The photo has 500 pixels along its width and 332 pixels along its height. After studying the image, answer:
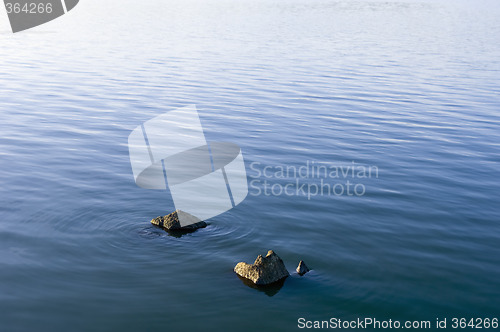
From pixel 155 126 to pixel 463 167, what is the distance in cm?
1155

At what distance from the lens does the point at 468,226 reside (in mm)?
14195

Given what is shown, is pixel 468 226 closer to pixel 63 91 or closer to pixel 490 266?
pixel 490 266

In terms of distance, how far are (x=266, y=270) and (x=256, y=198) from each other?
5029 mm


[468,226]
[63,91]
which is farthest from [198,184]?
[63,91]

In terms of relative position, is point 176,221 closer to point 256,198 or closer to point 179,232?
point 179,232

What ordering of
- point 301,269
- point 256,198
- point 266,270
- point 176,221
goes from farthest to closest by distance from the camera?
1. point 256,198
2. point 176,221
3. point 301,269
4. point 266,270

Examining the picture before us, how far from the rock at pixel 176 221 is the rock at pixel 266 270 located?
7.84ft

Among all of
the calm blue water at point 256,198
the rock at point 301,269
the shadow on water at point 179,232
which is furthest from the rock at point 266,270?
the shadow on water at point 179,232

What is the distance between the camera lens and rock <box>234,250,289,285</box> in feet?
35.6

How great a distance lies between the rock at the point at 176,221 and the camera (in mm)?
13031

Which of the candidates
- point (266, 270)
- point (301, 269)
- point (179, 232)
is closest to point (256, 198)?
point (179, 232)

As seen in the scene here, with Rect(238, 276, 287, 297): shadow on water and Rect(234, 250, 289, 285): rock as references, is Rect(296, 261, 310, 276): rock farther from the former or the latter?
Rect(238, 276, 287, 297): shadow on water

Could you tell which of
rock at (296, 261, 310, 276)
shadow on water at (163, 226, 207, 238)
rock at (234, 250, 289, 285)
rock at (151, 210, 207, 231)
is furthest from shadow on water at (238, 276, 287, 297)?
rock at (151, 210, 207, 231)

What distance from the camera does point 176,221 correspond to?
42.8ft
